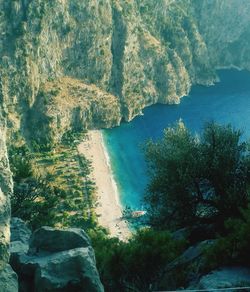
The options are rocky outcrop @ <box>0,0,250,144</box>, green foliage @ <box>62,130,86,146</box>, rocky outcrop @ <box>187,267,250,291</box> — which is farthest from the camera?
green foliage @ <box>62,130,86,146</box>

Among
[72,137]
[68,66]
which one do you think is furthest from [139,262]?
[68,66]

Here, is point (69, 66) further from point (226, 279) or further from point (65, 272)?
point (226, 279)

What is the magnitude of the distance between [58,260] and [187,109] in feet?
556

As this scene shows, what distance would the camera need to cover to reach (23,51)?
6033 inches

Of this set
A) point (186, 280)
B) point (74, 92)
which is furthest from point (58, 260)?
point (74, 92)

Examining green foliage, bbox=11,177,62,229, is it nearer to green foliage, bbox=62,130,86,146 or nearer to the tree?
the tree

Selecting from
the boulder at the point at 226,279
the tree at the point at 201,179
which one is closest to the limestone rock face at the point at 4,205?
the boulder at the point at 226,279

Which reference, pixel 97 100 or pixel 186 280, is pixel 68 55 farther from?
pixel 186 280

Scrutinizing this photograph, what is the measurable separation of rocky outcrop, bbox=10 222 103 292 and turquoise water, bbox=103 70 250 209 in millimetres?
85963

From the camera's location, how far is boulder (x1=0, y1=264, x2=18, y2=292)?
2089 cm

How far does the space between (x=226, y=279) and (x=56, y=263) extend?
27.7ft

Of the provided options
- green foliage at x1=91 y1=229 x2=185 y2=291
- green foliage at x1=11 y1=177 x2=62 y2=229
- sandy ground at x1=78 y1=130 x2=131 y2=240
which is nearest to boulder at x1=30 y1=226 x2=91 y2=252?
green foliage at x1=91 y1=229 x2=185 y2=291

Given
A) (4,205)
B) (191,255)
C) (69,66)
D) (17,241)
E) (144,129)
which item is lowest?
(144,129)

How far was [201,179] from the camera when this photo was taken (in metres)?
36.9
